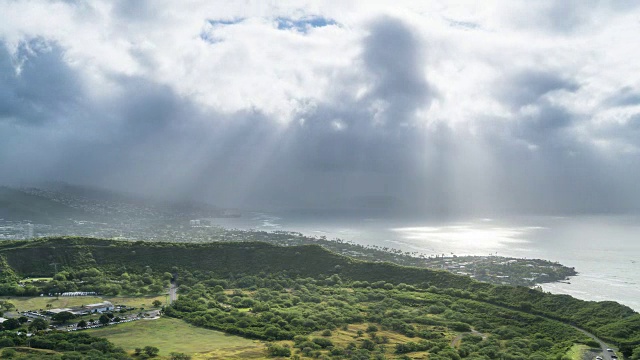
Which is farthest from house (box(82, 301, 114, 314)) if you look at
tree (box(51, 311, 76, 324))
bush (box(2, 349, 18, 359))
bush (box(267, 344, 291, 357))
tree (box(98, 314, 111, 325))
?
bush (box(267, 344, 291, 357))

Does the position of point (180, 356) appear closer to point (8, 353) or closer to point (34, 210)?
point (8, 353)

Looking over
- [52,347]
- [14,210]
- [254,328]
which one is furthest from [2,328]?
[14,210]

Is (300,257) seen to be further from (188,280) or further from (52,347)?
(52,347)

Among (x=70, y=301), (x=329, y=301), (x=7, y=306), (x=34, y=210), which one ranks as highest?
(x=34, y=210)

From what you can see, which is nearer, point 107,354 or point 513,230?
point 107,354

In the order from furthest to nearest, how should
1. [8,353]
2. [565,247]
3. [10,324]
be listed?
1. [565,247]
2. [10,324]
3. [8,353]

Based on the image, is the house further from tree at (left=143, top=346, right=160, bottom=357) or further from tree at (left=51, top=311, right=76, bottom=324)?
tree at (left=143, top=346, right=160, bottom=357)

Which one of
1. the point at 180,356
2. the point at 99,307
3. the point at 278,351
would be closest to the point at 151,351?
the point at 180,356
